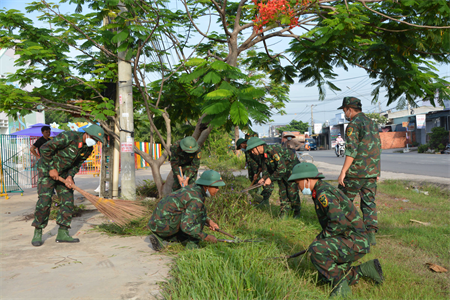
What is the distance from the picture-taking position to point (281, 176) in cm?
557

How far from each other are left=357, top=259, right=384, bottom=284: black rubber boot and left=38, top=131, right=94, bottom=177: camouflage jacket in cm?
388

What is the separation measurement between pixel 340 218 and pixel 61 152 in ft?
12.5


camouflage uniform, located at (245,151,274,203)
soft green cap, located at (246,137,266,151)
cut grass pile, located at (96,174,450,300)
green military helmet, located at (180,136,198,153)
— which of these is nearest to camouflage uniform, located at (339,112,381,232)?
cut grass pile, located at (96,174,450,300)

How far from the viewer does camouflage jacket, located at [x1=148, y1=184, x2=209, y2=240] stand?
3.54 m

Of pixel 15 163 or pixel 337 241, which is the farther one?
pixel 15 163

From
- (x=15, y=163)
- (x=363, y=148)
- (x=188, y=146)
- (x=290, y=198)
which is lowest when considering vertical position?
(x=290, y=198)

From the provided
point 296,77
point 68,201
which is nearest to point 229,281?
point 68,201

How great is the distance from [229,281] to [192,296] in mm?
304

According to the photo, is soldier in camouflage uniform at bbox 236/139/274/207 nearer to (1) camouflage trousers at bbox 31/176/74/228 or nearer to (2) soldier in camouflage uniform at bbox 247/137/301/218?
(2) soldier in camouflage uniform at bbox 247/137/301/218

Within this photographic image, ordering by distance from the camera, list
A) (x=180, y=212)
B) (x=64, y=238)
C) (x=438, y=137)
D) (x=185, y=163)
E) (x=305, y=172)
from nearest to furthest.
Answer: (x=305, y=172), (x=180, y=212), (x=64, y=238), (x=185, y=163), (x=438, y=137)

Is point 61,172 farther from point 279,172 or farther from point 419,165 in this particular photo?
point 419,165

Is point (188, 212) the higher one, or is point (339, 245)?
point (188, 212)

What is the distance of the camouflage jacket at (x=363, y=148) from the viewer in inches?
164

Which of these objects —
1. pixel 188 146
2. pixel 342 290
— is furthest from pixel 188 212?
pixel 188 146
